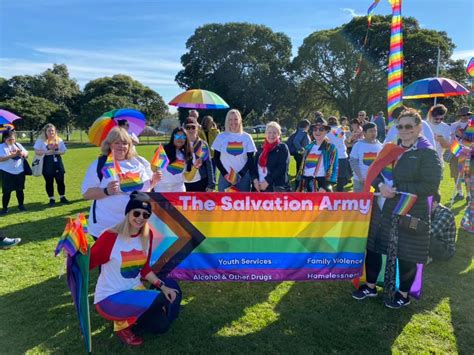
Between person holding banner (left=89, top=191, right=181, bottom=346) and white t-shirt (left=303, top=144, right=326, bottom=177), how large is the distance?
362 cm

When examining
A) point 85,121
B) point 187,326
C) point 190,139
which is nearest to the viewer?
point 187,326

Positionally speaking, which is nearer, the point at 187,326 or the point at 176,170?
the point at 187,326

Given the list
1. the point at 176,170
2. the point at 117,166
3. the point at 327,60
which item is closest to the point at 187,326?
the point at 117,166

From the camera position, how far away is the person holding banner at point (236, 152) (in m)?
5.66

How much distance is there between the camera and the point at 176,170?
16.4 feet

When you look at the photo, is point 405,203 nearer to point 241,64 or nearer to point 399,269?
point 399,269

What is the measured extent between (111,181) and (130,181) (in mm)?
206

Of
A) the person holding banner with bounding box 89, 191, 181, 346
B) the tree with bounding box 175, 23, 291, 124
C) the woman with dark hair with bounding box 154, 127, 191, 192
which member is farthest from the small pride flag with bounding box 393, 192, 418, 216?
Answer: the tree with bounding box 175, 23, 291, 124

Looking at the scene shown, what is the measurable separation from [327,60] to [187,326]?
4336 cm

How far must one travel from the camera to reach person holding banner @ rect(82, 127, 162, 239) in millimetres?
3533

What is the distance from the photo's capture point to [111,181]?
11.5 ft

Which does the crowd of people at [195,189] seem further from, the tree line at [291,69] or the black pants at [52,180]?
the tree line at [291,69]

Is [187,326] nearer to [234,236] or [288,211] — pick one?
[234,236]

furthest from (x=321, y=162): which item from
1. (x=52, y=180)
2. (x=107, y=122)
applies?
(x=52, y=180)
